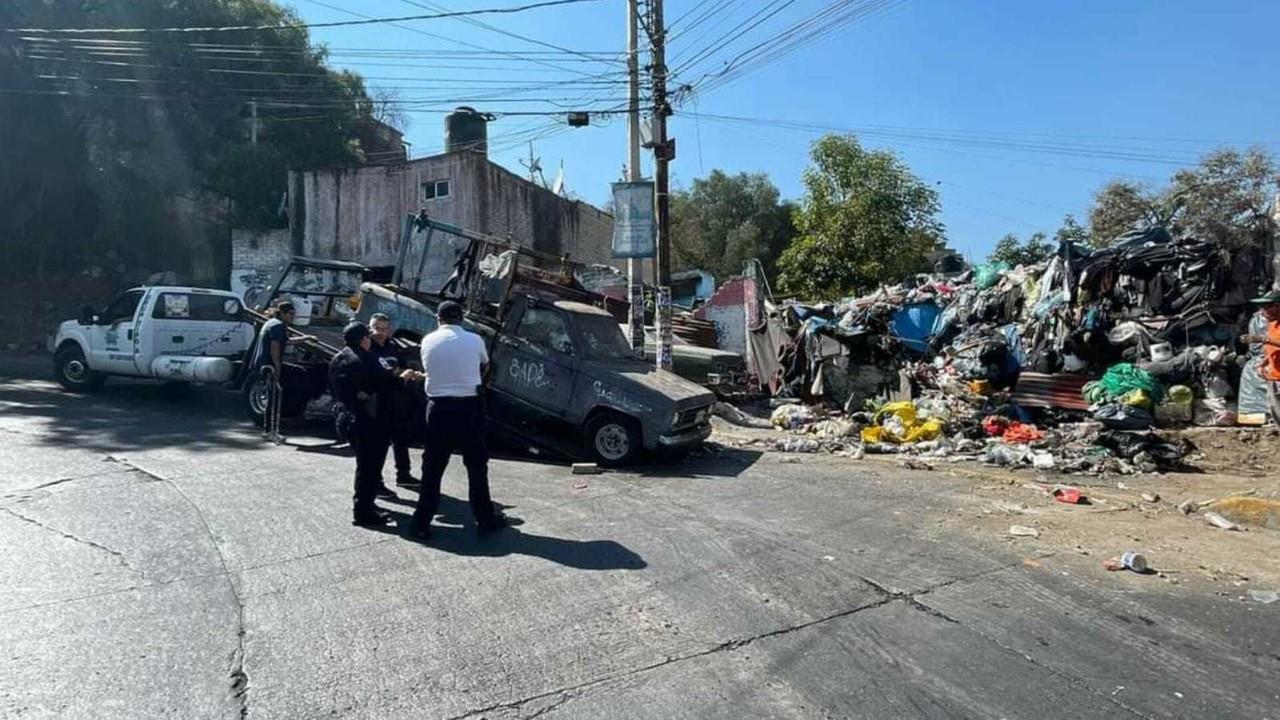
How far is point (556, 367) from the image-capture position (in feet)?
32.8

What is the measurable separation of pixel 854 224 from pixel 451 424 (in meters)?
21.3

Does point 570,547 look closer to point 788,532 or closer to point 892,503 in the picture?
point 788,532

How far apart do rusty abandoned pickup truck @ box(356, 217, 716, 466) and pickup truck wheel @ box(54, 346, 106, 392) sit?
6.35 meters

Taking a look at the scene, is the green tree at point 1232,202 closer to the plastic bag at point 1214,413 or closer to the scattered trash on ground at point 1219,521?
the plastic bag at point 1214,413

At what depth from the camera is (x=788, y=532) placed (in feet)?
21.4

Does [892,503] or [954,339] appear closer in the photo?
[892,503]

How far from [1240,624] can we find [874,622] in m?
2.09

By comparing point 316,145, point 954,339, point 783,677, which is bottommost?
point 783,677

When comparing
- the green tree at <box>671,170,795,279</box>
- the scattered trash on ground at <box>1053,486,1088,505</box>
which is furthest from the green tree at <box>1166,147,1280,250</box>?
the green tree at <box>671,170,795,279</box>

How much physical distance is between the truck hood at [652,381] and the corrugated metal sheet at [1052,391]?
231 inches

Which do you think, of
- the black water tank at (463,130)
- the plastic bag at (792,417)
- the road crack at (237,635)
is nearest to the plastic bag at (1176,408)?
the plastic bag at (792,417)

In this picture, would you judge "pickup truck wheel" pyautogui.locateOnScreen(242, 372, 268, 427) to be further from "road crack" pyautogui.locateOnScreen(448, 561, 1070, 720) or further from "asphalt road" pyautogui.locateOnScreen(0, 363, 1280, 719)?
"road crack" pyautogui.locateOnScreen(448, 561, 1070, 720)

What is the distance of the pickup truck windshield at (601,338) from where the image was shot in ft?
33.4

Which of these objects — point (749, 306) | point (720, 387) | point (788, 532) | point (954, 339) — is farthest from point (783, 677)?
point (749, 306)
